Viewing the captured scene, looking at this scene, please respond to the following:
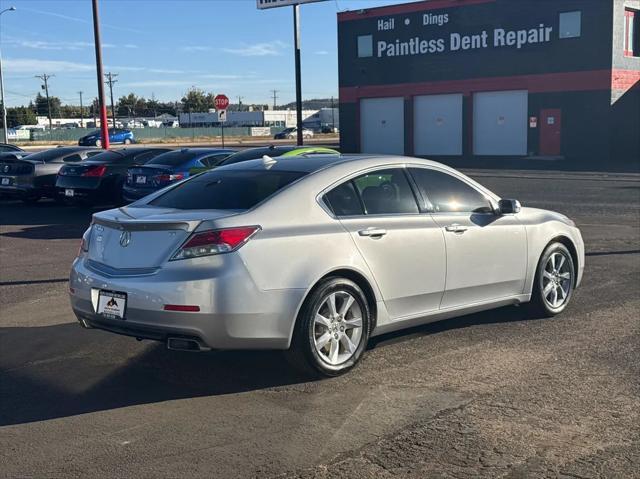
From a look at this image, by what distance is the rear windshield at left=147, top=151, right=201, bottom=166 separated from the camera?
1491cm

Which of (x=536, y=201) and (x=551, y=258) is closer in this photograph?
(x=551, y=258)

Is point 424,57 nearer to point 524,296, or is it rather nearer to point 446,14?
point 446,14

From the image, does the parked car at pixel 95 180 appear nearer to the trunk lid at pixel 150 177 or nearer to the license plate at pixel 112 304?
the trunk lid at pixel 150 177

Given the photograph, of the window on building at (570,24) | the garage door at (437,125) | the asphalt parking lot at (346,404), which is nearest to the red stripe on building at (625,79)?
the window on building at (570,24)

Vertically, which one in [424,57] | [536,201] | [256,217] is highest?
[424,57]

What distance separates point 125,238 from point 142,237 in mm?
174

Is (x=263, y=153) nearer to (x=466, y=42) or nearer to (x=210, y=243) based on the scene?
(x=210, y=243)

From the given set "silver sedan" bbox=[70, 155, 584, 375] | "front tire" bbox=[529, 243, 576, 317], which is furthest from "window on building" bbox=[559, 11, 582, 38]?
"silver sedan" bbox=[70, 155, 584, 375]

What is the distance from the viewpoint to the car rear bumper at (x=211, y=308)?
506cm

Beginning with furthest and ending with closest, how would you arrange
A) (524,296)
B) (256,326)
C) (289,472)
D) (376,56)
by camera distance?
(376,56)
(524,296)
(256,326)
(289,472)

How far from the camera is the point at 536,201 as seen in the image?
18703 millimetres

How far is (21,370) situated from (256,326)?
6.70 feet

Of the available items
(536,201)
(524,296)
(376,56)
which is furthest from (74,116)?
(524,296)

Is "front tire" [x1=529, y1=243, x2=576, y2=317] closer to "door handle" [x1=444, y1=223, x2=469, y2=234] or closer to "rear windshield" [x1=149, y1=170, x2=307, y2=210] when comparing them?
"door handle" [x1=444, y1=223, x2=469, y2=234]
